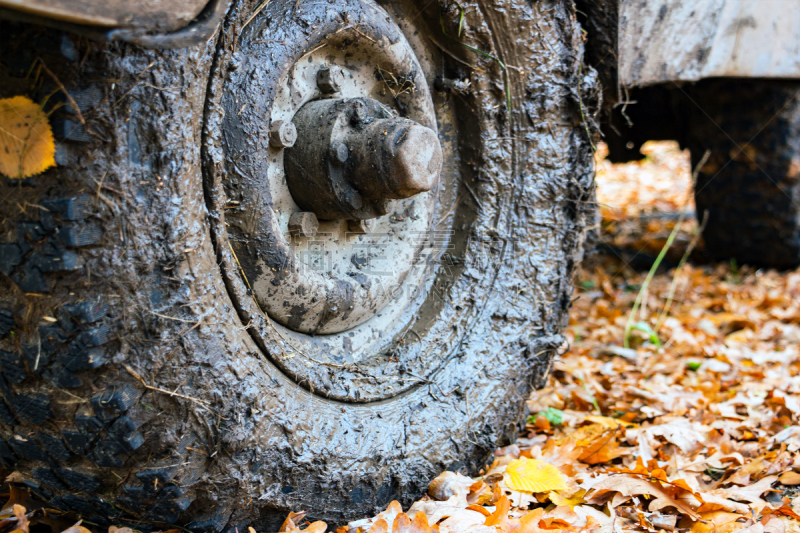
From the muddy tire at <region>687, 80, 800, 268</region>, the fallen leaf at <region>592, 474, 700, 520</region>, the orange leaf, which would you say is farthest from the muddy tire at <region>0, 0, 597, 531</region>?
the muddy tire at <region>687, 80, 800, 268</region>

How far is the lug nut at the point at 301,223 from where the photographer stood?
1290mm

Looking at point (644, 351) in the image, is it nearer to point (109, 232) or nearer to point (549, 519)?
point (549, 519)

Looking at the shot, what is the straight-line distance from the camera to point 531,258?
162cm

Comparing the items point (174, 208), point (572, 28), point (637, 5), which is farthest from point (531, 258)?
point (174, 208)

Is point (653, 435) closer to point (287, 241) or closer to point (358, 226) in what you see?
point (358, 226)

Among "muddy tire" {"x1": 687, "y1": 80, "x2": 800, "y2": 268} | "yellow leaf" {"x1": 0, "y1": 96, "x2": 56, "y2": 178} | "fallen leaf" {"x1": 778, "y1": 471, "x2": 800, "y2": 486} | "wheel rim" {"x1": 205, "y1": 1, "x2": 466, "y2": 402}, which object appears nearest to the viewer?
"yellow leaf" {"x1": 0, "y1": 96, "x2": 56, "y2": 178}

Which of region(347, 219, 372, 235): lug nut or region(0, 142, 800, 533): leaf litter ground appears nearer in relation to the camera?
region(0, 142, 800, 533): leaf litter ground

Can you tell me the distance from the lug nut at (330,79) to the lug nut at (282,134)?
157mm

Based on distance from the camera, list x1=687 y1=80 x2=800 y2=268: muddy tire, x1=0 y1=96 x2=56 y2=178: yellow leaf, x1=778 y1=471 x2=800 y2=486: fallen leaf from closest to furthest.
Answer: x1=0 y1=96 x2=56 y2=178: yellow leaf → x1=778 y1=471 x2=800 y2=486: fallen leaf → x1=687 y1=80 x2=800 y2=268: muddy tire

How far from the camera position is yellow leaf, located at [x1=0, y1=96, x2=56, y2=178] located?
0.84 m

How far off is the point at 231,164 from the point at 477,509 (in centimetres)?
83

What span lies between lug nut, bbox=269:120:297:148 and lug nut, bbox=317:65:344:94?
0.51 ft

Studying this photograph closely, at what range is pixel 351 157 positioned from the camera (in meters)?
1.28

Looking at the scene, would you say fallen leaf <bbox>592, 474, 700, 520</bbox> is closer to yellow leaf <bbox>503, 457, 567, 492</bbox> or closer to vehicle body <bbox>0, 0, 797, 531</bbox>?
yellow leaf <bbox>503, 457, 567, 492</bbox>
